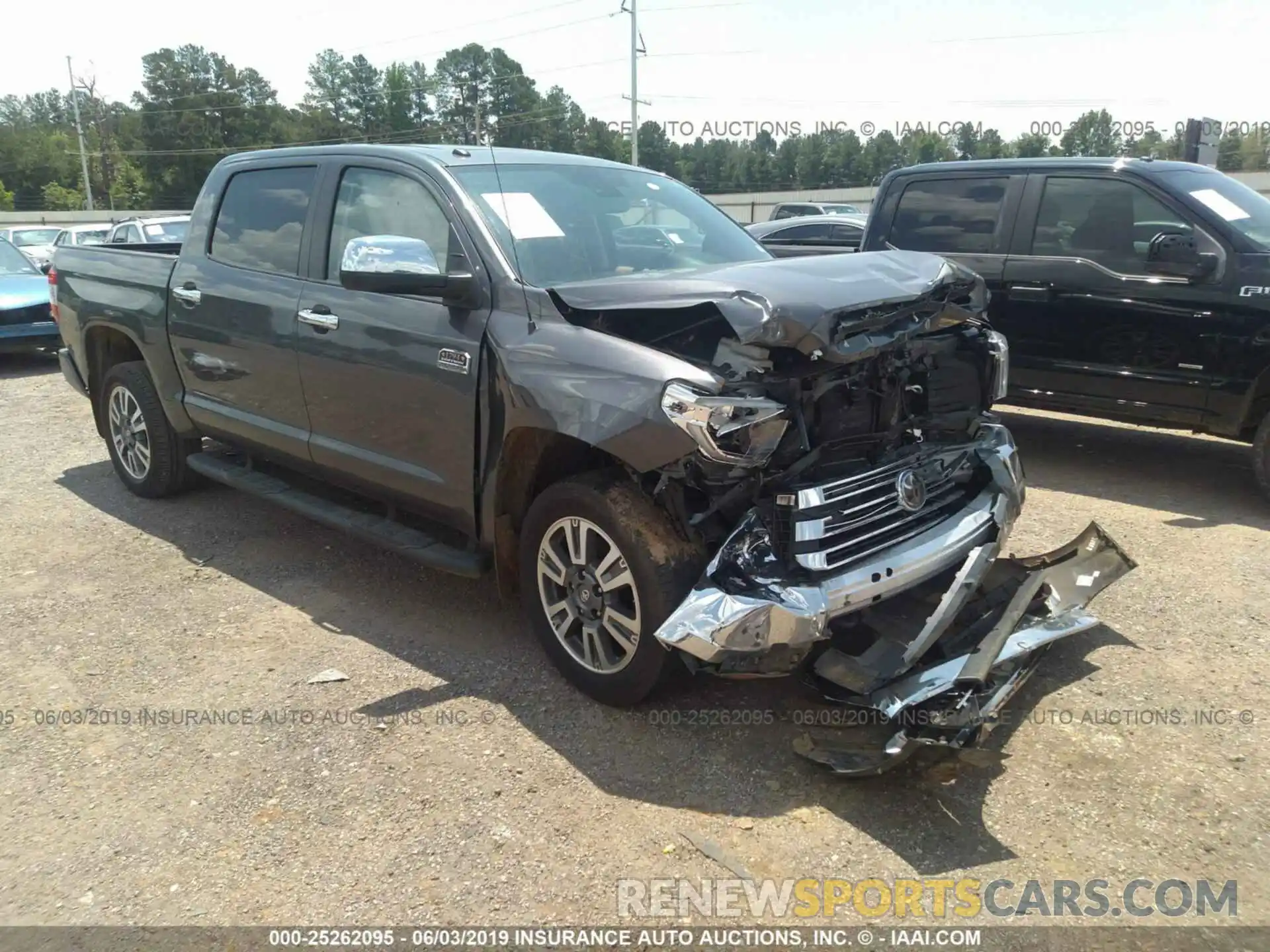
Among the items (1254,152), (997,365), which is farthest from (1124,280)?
(1254,152)

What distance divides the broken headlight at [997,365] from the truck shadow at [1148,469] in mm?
2105

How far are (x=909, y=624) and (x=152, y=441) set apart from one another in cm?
472

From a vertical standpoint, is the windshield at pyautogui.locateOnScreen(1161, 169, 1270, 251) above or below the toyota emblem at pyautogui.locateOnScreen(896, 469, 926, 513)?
above

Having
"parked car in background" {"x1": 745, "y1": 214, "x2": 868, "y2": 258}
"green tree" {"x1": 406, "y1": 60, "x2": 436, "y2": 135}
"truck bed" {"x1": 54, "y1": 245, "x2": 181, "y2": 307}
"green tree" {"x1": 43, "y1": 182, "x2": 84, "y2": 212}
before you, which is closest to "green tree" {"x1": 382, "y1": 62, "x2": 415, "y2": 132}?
"green tree" {"x1": 406, "y1": 60, "x2": 436, "y2": 135}

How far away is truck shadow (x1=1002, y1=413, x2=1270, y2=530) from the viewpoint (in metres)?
5.68

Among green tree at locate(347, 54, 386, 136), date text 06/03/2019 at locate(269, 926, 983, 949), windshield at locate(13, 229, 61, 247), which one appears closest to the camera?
date text 06/03/2019 at locate(269, 926, 983, 949)

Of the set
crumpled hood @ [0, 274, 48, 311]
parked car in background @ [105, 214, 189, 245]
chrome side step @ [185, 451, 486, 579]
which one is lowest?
chrome side step @ [185, 451, 486, 579]

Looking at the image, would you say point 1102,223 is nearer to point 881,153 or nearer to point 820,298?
point 820,298

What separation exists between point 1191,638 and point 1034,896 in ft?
6.46

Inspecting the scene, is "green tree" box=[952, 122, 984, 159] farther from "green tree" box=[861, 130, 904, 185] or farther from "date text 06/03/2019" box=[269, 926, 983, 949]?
"date text 06/03/2019" box=[269, 926, 983, 949]

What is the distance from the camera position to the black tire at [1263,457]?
556 cm

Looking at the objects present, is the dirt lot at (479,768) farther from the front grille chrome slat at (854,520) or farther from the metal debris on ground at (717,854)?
the front grille chrome slat at (854,520)

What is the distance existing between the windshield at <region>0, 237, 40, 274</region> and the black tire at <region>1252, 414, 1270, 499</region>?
13603 millimetres

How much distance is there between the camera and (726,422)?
2949 mm
